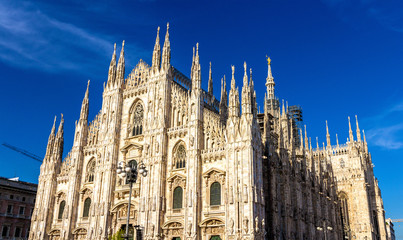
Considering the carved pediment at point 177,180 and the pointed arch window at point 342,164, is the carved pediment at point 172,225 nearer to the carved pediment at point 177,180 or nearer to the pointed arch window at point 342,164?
the carved pediment at point 177,180

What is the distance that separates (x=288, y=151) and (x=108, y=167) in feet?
79.7

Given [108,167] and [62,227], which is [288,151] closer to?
[108,167]

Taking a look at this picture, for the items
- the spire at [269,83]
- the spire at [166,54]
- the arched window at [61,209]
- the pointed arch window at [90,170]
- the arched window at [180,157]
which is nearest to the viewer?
the arched window at [180,157]

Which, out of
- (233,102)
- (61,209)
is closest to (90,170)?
(61,209)

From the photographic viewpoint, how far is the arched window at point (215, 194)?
4066 centimetres

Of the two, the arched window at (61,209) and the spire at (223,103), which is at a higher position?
the spire at (223,103)

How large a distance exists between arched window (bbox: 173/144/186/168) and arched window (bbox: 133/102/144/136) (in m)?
7.06

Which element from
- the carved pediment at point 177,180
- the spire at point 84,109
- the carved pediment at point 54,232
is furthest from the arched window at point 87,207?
the carved pediment at point 177,180

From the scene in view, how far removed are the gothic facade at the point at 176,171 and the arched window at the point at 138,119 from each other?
156 mm

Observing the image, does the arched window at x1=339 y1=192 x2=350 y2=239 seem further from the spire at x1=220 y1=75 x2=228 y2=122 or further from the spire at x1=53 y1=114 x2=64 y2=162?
the spire at x1=53 y1=114 x2=64 y2=162

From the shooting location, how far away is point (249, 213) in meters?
36.7

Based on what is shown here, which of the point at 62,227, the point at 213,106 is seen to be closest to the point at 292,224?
the point at 213,106

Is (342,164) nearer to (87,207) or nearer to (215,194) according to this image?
(215,194)

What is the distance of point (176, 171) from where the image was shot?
145ft
